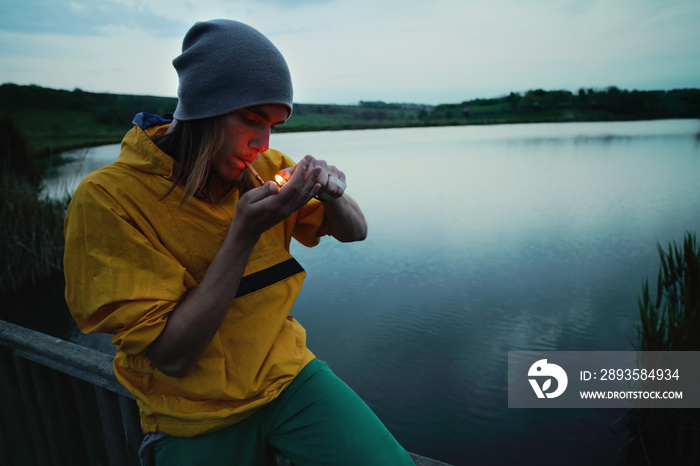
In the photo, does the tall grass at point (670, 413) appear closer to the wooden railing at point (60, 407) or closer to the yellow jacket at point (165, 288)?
the yellow jacket at point (165, 288)

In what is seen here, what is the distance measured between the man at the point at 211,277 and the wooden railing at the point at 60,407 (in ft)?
2.33

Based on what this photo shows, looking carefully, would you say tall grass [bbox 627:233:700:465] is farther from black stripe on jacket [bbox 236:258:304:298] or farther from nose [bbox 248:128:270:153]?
nose [bbox 248:128:270:153]

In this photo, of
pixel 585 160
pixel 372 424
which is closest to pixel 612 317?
pixel 372 424

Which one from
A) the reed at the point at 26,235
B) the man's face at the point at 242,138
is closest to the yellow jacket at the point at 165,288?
the man's face at the point at 242,138

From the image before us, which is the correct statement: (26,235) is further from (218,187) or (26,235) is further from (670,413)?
(670,413)

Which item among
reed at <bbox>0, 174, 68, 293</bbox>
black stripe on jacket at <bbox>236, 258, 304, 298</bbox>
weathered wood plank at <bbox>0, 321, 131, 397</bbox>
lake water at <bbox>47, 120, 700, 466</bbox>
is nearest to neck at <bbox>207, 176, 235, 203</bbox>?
black stripe on jacket at <bbox>236, 258, 304, 298</bbox>

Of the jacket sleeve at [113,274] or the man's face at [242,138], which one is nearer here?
the jacket sleeve at [113,274]

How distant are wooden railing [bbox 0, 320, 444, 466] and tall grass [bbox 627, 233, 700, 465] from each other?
3928 mm

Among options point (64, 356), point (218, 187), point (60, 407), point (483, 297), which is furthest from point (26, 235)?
point (483, 297)

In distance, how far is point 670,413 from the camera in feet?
12.6

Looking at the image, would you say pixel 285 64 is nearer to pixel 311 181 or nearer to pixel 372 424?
pixel 311 181

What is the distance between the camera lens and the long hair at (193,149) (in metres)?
1.17

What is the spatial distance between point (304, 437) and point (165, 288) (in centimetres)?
61

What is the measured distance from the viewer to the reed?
696 cm
